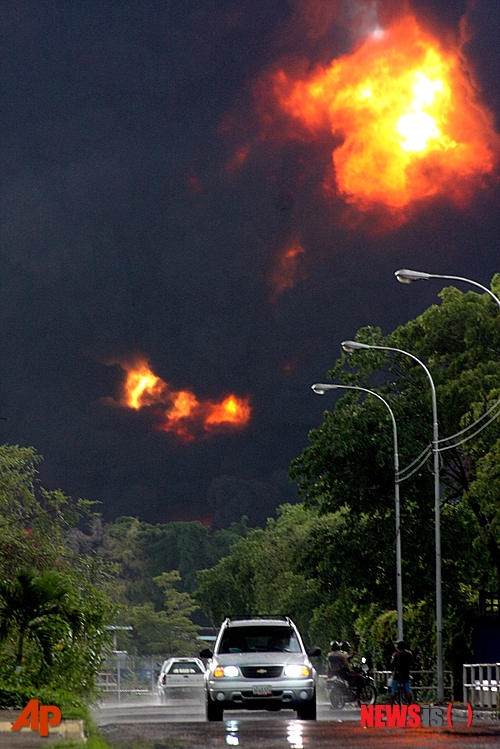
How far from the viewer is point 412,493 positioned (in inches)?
1895

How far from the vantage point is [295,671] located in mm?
24422

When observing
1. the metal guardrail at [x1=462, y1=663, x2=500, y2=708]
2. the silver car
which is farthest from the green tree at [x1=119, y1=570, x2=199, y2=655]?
the metal guardrail at [x1=462, y1=663, x2=500, y2=708]

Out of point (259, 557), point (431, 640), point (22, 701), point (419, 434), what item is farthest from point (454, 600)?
point (259, 557)

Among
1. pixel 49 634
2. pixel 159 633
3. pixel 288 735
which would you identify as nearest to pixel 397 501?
pixel 49 634

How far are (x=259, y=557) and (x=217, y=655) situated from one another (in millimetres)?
71544

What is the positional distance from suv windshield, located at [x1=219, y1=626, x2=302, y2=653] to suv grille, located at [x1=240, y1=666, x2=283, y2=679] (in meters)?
0.82

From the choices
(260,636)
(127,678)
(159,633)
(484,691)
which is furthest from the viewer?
(159,633)

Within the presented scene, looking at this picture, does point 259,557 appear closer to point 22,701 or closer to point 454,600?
point 454,600

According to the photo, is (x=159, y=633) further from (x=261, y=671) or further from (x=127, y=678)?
(x=261, y=671)

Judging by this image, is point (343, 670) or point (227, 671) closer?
point (227, 671)

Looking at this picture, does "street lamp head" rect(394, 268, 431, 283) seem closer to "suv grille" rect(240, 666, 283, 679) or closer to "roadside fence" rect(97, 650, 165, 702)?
"suv grille" rect(240, 666, 283, 679)

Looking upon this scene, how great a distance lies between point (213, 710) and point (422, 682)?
74.7ft

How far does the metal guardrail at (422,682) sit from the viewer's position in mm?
42438

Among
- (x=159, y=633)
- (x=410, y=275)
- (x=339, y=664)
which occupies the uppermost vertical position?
(x=410, y=275)
